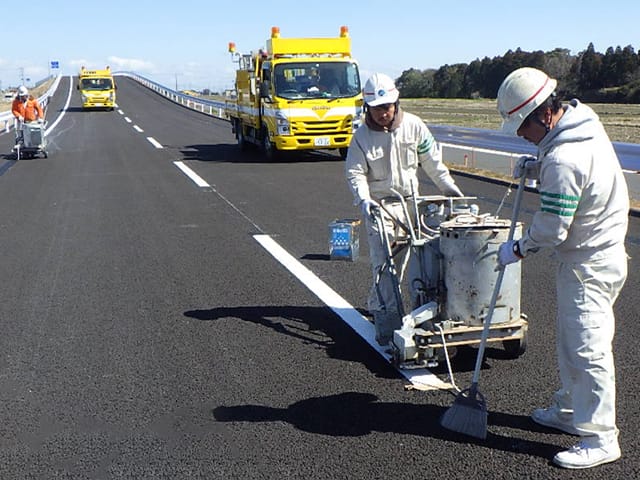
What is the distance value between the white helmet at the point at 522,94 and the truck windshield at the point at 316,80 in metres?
15.5

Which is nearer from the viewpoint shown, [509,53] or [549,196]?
[549,196]

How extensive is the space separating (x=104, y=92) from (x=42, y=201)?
37961 millimetres

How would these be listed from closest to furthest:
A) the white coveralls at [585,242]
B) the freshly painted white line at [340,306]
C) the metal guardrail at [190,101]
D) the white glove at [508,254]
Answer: the white coveralls at [585,242], the white glove at [508,254], the freshly painted white line at [340,306], the metal guardrail at [190,101]

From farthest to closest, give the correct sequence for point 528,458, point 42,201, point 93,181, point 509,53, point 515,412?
point 509,53, point 93,181, point 42,201, point 515,412, point 528,458

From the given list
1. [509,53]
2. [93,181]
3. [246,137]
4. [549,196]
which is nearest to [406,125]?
[549,196]

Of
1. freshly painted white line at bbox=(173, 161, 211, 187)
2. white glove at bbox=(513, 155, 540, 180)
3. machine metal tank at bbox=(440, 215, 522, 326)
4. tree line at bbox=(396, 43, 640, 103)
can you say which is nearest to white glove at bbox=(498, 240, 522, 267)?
white glove at bbox=(513, 155, 540, 180)

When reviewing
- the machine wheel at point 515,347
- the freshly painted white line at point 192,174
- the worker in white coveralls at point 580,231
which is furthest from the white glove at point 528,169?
the freshly painted white line at point 192,174

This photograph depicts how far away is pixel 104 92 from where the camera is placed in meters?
49.3

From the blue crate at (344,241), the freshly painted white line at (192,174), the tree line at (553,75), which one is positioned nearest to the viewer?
the blue crate at (344,241)

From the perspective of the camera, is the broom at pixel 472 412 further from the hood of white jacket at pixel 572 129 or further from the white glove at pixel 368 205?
the white glove at pixel 368 205

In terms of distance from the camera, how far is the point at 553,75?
7444cm

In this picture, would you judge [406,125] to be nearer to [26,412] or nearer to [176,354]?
[176,354]

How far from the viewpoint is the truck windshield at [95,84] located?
49375 mm

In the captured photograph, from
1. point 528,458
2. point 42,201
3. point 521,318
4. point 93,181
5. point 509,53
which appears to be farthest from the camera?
point 509,53
